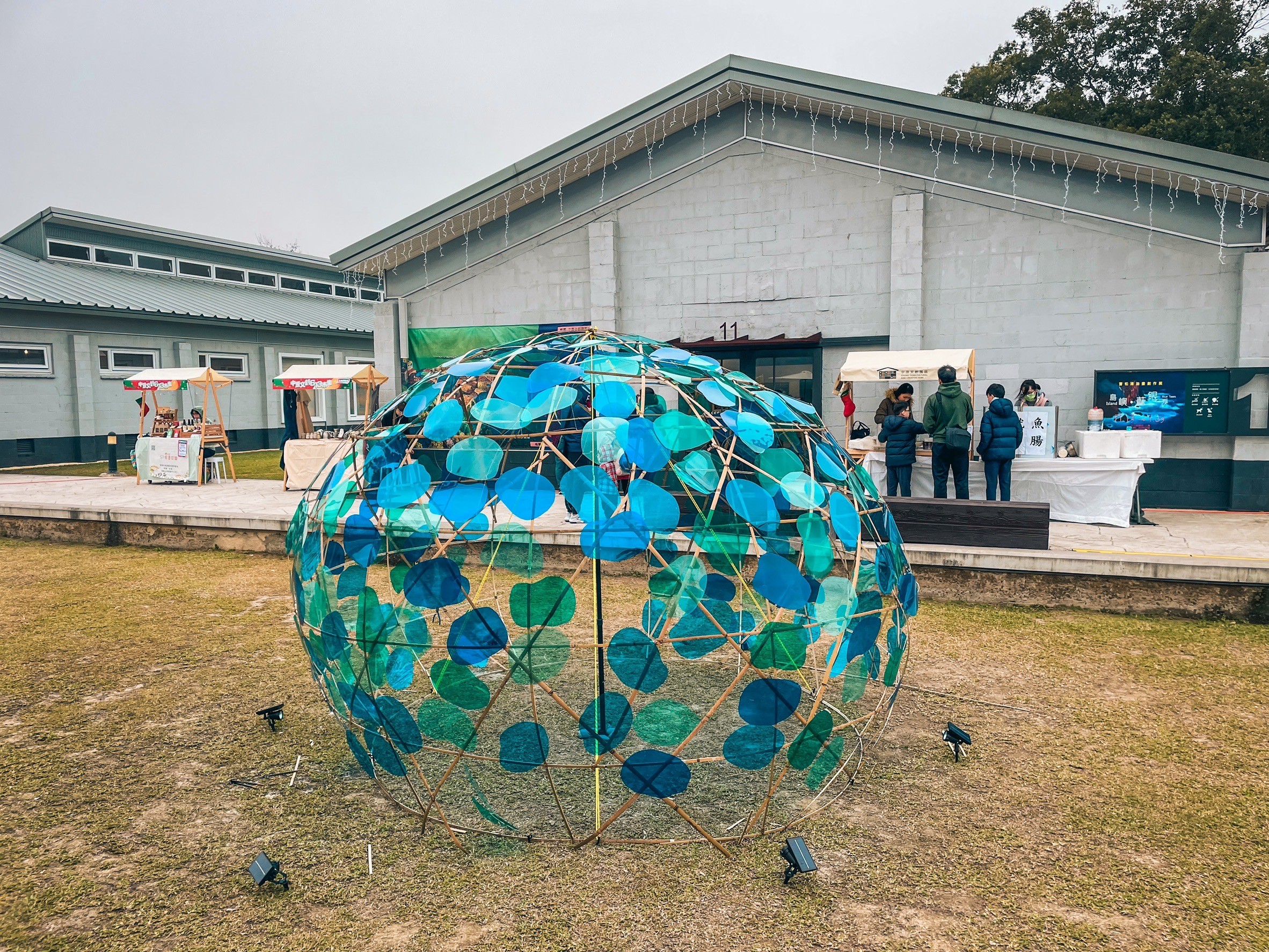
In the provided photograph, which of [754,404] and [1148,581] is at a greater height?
[754,404]

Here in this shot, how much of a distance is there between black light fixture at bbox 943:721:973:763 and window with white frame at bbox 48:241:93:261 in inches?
1134

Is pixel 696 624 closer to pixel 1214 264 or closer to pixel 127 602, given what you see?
pixel 127 602

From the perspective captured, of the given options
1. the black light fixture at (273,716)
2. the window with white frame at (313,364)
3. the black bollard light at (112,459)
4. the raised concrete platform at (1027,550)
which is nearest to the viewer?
the black light fixture at (273,716)

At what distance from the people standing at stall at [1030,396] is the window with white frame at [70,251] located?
27138 millimetres

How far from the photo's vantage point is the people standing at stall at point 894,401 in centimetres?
991

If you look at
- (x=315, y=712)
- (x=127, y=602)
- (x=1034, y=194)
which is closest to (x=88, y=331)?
(x=127, y=602)

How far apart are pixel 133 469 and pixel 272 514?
1108 cm

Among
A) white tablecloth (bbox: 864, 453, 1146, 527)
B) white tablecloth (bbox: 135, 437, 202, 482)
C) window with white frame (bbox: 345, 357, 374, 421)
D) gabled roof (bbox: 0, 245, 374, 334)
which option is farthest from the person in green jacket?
window with white frame (bbox: 345, 357, 374, 421)

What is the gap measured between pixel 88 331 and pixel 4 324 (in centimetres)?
201

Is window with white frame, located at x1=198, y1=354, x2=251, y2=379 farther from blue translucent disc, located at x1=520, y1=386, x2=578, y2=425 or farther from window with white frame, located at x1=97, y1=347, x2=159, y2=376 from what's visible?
blue translucent disc, located at x1=520, y1=386, x2=578, y2=425

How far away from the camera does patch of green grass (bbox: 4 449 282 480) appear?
17.5 metres

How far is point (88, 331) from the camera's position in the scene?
20.8 m

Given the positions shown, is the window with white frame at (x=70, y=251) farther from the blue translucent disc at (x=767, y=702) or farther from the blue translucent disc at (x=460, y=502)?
the blue translucent disc at (x=767, y=702)

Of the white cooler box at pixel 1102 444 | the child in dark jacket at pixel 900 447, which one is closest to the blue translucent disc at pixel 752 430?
the child in dark jacket at pixel 900 447
